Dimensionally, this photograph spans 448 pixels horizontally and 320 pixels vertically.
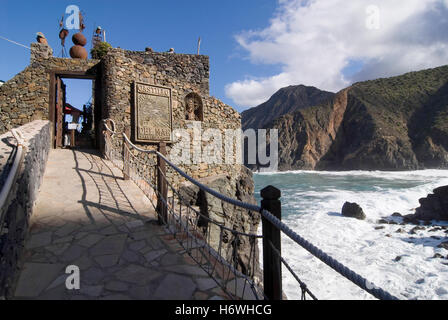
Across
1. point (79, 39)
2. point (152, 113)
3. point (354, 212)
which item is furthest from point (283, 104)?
point (152, 113)

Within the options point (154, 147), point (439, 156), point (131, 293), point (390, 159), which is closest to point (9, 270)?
point (131, 293)

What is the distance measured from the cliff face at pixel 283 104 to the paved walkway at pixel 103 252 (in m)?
101

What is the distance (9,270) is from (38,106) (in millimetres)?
8328

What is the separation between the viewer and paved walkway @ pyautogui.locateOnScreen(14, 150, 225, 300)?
6.94 feet

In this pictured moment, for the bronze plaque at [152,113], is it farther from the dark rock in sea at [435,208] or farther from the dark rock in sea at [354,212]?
the dark rock in sea at [435,208]

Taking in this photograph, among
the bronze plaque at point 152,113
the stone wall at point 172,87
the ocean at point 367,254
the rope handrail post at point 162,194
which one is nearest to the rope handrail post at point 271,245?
the rope handrail post at point 162,194

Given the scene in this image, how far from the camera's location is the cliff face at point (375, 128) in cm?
5162

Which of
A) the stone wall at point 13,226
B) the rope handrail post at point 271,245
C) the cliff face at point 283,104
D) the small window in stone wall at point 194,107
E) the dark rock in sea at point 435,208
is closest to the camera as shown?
the rope handrail post at point 271,245

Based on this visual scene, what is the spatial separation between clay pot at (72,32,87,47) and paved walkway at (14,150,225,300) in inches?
314

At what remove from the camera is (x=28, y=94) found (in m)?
8.10

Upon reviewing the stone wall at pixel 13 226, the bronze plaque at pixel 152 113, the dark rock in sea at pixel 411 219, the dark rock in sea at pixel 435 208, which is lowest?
the dark rock in sea at pixel 411 219

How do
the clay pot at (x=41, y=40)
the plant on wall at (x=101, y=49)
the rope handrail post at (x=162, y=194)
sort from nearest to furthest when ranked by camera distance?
the rope handrail post at (x=162, y=194) → the clay pot at (x=41, y=40) → the plant on wall at (x=101, y=49)

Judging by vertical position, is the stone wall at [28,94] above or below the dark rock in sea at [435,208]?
Result: above
